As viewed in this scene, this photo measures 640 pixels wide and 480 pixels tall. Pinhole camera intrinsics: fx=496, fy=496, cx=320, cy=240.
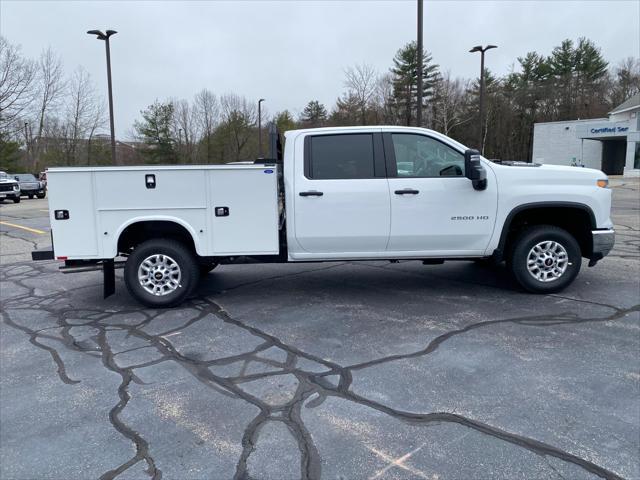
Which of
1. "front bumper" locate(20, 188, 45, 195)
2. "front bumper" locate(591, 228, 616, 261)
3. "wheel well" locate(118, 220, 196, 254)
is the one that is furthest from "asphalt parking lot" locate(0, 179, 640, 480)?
"front bumper" locate(20, 188, 45, 195)

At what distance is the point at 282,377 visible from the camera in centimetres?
392

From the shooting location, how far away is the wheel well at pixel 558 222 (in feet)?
19.4

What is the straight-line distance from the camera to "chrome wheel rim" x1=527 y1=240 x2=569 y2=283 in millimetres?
5977

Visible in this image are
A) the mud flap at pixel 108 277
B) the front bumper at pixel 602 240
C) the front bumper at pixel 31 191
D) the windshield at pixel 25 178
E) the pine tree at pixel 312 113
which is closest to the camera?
the front bumper at pixel 602 240

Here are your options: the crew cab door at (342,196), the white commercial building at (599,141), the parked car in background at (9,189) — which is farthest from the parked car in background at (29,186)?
Result: the white commercial building at (599,141)

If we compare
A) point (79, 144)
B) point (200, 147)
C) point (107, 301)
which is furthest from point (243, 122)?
point (107, 301)

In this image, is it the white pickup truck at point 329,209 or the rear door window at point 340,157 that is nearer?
the white pickup truck at point 329,209

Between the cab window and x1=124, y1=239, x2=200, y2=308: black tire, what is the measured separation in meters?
2.68

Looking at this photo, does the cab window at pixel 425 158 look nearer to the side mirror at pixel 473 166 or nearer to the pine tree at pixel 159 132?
the side mirror at pixel 473 166

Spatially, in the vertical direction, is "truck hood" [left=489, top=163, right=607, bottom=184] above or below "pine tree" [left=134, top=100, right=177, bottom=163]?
below

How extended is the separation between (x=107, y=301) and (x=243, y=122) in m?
48.5

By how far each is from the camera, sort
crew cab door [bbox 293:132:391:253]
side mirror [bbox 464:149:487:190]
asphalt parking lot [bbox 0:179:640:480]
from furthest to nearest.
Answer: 1. crew cab door [bbox 293:132:391:253]
2. side mirror [bbox 464:149:487:190]
3. asphalt parking lot [bbox 0:179:640:480]

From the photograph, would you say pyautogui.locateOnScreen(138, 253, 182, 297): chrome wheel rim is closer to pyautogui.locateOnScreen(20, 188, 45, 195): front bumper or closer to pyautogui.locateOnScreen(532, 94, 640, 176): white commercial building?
pyautogui.locateOnScreen(20, 188, 45, 195): front bumper

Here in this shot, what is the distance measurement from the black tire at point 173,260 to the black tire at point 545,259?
3859mm
